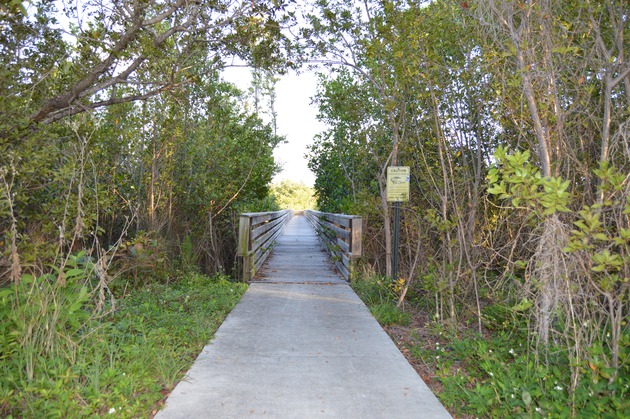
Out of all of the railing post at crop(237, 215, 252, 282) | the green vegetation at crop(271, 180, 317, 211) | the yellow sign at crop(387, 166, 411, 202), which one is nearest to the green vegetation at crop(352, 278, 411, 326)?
the yellow sign at crop(387, 166, 411, 202)

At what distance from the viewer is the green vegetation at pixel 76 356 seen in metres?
3.44

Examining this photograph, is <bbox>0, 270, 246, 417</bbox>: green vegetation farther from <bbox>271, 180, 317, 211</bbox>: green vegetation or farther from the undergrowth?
<bbox>271, 180, 317, 211</bbox>: green vegetation

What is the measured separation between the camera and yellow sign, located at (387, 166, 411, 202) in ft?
24.6

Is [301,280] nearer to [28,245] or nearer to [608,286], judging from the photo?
[28,245]

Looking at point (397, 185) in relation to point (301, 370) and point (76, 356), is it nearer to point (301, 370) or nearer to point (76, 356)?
point (301, 370)

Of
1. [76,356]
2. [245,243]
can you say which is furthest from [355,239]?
[76,356]

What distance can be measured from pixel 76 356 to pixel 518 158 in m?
3.72

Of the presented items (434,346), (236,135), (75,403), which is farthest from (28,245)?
(236,135)

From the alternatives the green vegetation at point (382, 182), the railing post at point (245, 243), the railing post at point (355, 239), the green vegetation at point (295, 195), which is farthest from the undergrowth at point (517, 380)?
the green vegetation at point (295, 195)

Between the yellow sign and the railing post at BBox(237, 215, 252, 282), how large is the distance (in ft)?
8.18

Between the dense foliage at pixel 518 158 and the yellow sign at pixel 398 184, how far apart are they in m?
0.42

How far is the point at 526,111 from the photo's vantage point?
18.1 feet

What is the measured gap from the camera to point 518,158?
3633mm

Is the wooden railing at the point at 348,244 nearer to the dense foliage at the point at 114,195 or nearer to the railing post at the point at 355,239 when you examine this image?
the railing post at the point at 355,239
